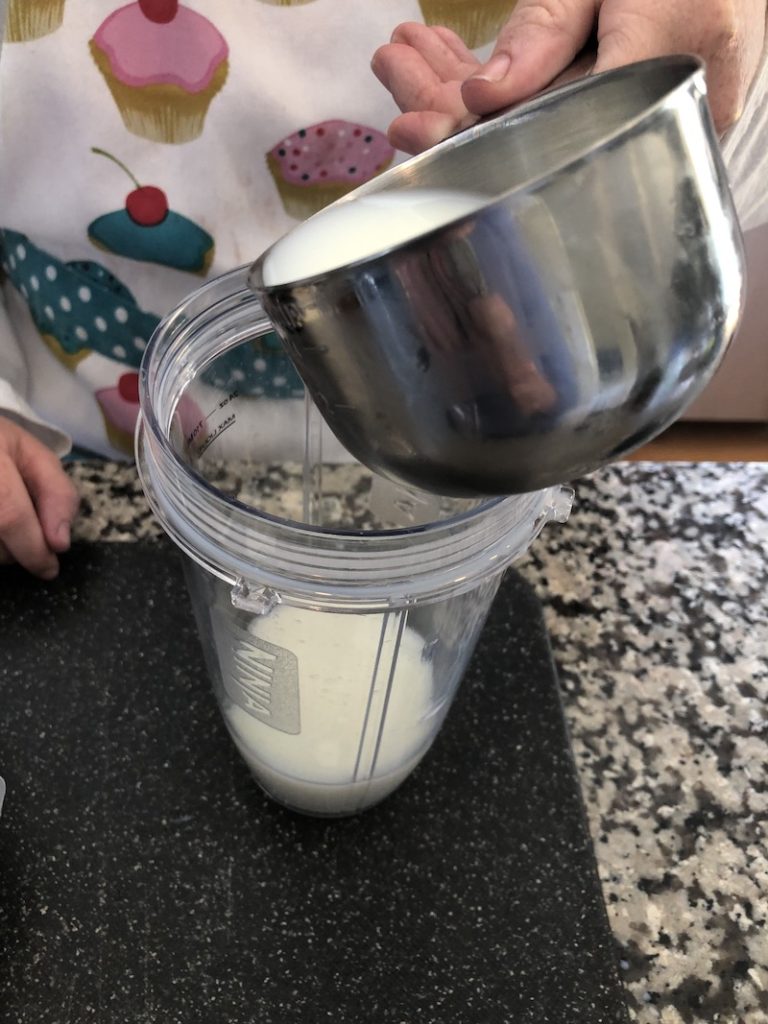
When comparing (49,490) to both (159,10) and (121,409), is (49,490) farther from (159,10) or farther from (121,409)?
(159,10)

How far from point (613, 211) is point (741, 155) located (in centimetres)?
38

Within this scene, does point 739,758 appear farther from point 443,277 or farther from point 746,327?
point 746,327

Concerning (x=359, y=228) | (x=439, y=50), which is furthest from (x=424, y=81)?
(x=359, y=228)

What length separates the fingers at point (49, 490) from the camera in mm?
530

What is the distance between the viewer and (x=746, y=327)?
1.13 m

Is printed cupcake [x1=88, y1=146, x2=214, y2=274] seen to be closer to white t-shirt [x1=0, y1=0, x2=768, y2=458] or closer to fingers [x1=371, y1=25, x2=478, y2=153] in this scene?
white t-shirt [x1=0, y1=0, x2=768, y2=458]

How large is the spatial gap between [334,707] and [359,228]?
0.22 metres

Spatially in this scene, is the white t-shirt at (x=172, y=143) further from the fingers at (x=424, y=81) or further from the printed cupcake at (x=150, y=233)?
the fingers at (x=424, y=81)

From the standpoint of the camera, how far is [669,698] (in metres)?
0.50

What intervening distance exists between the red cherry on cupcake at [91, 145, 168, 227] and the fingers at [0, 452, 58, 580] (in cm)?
17

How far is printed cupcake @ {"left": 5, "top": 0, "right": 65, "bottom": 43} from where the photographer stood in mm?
508

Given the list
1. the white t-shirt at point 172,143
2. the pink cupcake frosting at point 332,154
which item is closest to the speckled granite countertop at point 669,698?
the white t-shirt at point 172,143

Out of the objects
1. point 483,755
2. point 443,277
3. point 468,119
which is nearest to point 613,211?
point 443,277

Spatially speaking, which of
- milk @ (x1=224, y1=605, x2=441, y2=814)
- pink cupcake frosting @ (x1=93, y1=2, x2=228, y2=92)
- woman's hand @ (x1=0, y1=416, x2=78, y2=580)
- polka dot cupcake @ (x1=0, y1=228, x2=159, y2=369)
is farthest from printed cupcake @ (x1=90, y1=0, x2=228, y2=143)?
milk @ (x1=224, y1=605, x2=441, y2=814)
